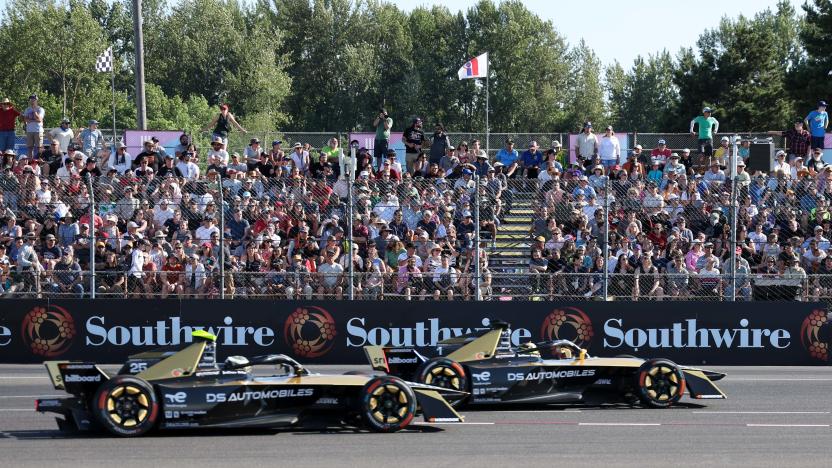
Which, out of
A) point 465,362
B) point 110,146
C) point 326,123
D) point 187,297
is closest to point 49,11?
point 326,123

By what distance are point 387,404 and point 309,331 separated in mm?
8352

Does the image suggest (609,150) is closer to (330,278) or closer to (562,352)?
(330,278)

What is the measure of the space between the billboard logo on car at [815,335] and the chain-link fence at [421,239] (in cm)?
39

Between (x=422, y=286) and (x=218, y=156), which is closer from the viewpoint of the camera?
(x=422, y=286)

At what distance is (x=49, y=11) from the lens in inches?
3044

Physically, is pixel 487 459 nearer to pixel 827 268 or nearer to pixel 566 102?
pixel 827 268

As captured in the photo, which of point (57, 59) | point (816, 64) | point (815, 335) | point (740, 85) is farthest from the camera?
point (57, 59)

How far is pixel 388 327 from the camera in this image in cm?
2023

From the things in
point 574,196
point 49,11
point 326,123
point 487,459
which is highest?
point 49,11

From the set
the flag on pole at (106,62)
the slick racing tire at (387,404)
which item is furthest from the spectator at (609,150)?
the flag on pole at (106,62)

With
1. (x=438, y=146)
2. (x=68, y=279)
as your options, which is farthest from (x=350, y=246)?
(x=438, y=146)

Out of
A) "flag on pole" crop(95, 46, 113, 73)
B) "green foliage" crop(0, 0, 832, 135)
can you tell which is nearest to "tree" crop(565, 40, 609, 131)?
"green foliage" crop(0, 0, 832, 135)

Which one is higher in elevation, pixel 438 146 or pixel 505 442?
pixel 438 146

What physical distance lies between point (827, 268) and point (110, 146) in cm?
1567
